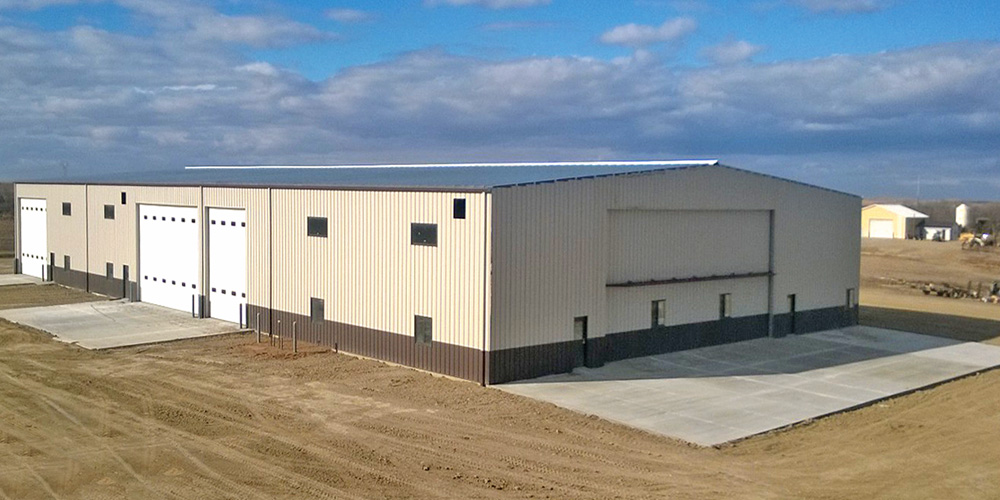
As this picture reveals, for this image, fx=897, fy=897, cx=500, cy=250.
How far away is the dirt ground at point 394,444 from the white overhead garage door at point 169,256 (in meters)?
9.23

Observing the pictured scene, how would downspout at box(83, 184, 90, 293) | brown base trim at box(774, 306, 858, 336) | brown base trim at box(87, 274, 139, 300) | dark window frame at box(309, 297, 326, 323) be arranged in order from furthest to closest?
downspout at box(83, 184, 90, 293) < brown base trim at box(87, 274, 139, 300) < brown base trim at box(774, 306, 858, 336) < dark window frame at box(309, 297, 326, 323)

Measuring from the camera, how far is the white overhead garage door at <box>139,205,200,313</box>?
1293 inches

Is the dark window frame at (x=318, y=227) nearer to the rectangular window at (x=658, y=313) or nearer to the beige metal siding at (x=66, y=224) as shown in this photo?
the rectangular window at (x=658, y=313)

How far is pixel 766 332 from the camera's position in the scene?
3048 cm

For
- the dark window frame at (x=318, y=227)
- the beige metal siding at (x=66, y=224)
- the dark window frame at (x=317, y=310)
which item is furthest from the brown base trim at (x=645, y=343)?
the beige metal siding at (x=66, y=224)

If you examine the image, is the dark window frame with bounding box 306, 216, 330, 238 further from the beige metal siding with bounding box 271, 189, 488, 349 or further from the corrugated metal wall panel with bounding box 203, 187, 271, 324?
the corrugated metal wall panel with bounding box 203, 187, 271, 324

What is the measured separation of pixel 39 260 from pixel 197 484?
115ft

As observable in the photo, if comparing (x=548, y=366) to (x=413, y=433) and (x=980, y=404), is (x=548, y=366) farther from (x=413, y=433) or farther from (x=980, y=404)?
(x=980, y=404)

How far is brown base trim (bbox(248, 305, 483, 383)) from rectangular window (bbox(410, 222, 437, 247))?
2.53 meters

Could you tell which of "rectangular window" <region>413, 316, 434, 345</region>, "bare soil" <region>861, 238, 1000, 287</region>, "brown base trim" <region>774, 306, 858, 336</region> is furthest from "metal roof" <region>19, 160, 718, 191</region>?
"bare soil" <region>861, 238, 1000, 287</region>

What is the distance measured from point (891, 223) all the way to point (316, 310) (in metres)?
82.2

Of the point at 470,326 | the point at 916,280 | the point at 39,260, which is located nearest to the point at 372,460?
the point at 470,326

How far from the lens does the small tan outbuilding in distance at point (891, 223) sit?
93375 mm

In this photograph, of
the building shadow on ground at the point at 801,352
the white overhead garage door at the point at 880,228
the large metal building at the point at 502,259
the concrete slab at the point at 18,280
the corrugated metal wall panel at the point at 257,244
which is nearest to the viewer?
the large metal building at the point at 502,259
